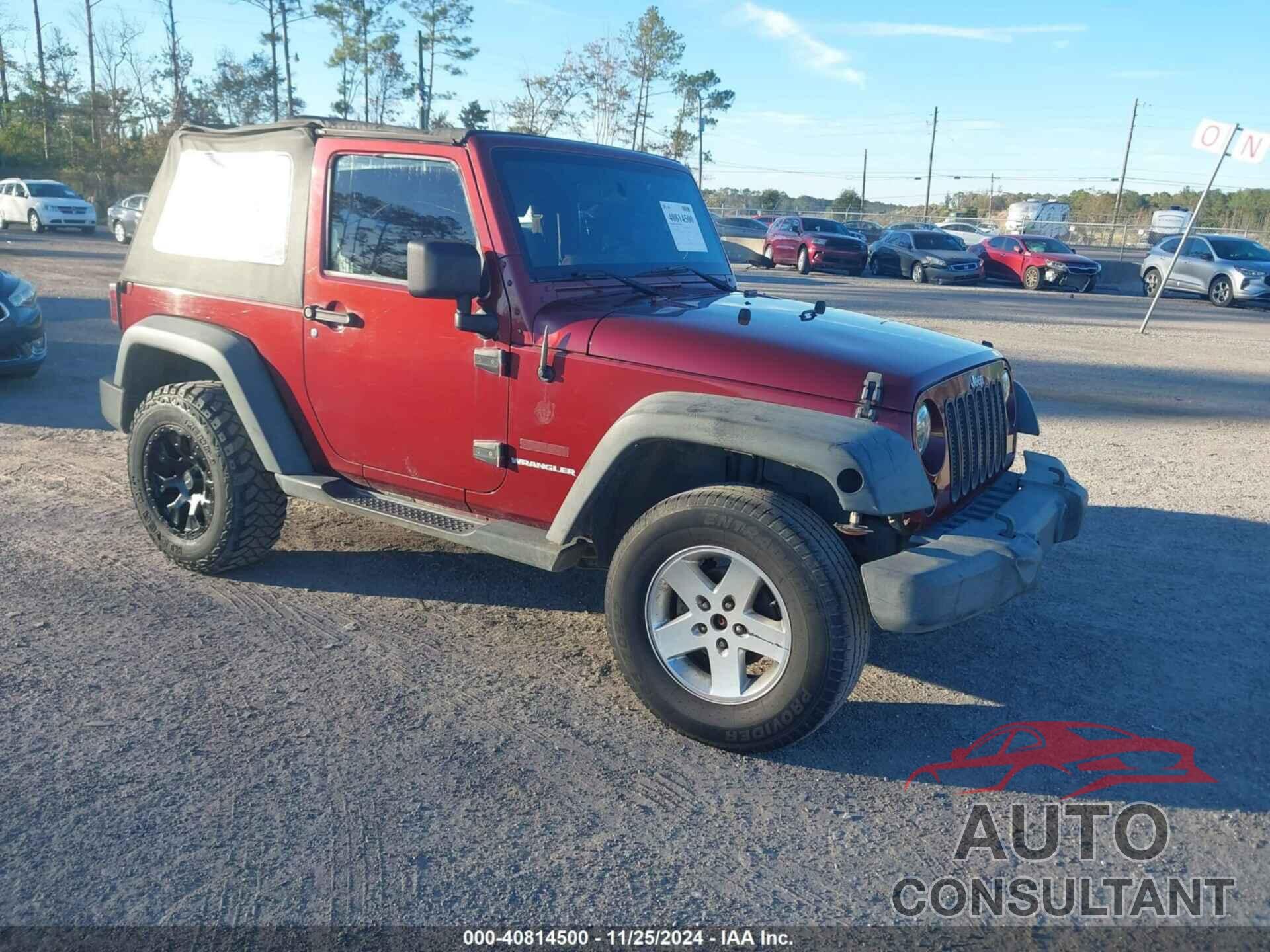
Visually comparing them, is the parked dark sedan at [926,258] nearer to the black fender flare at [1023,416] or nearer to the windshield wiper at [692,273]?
the black fender flare at [1023,416]

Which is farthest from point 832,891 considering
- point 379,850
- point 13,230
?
point 13,230

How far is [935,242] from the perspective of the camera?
26219 mm

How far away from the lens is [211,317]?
15.4ft

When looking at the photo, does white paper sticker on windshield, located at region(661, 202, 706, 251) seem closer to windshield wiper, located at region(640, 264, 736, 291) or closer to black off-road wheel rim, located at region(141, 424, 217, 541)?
windshield wiper, located at region(640, 264, 736, 291)

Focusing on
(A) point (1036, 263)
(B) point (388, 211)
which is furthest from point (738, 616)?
(A) point (1036, 263)

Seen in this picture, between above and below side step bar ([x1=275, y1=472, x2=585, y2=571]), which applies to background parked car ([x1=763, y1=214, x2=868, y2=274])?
above

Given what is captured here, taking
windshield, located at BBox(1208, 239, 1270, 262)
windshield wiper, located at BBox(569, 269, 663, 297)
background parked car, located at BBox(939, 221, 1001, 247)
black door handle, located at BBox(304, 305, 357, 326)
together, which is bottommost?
black door handle, located at BBox(304, 305, 357, 326)

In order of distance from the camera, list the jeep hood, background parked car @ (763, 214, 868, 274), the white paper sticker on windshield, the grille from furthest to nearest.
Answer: background parked car @ (763, 214, 868, 274) < the white paper sticker on windshield < the grille < the jeep hood

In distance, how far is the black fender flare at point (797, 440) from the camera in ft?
10.0

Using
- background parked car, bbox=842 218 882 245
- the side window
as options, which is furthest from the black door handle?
background parked car, bbox=842 218 882 245

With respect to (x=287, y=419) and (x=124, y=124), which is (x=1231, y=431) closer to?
(x=287, y=419)

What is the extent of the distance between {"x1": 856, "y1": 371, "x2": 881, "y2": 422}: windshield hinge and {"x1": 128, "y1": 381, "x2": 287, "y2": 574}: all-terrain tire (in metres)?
2.77

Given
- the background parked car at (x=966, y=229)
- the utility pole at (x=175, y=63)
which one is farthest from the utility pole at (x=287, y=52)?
the background parked car at (x=966, y=229)

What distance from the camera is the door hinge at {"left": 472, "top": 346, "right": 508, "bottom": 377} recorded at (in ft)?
12.4
